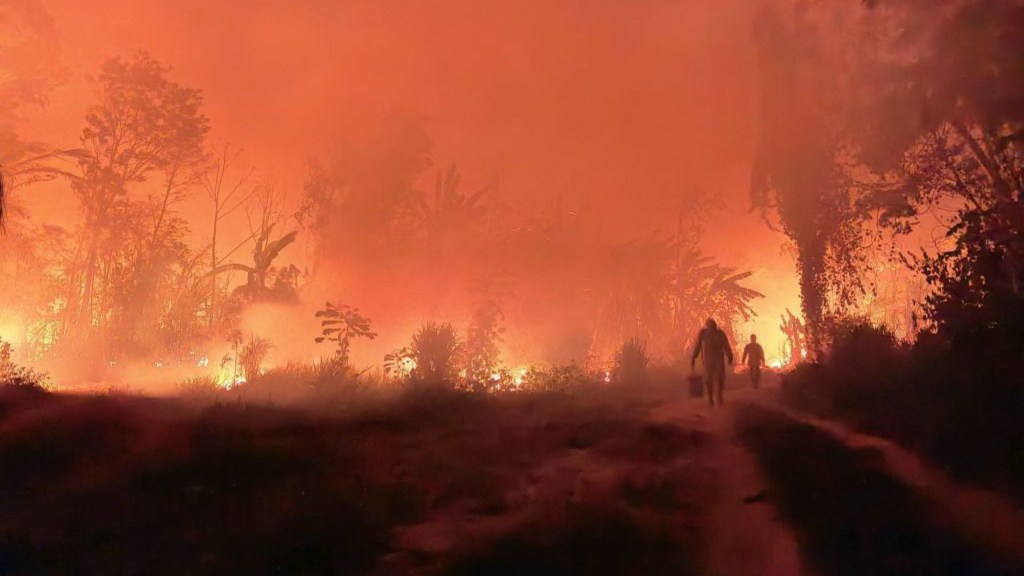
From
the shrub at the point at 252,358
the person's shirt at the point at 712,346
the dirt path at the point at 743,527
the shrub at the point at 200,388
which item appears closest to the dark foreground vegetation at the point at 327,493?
the dirt path at the point at 743,527

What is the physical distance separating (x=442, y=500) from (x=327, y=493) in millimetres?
1401

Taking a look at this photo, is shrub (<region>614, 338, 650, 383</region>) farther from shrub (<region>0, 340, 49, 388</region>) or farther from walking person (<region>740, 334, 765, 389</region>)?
shrub (<region>0, 340, 49, 388</region>)

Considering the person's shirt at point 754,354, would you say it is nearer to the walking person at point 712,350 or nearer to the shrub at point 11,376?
the walking person at point 712,350

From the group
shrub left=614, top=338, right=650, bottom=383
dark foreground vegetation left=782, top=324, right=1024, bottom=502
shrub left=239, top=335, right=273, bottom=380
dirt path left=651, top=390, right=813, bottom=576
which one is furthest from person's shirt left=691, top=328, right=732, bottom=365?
shrub left=239, top=335, right=273, bottom=380

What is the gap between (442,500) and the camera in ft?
24.2

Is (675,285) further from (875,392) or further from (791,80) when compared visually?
(875,392)

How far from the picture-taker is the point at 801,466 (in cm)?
809

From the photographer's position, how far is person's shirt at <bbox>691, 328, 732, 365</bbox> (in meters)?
13.5

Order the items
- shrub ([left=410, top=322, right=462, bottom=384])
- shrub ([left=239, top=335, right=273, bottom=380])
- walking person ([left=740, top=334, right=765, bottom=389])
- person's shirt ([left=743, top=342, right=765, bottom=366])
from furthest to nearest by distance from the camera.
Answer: shrub ([left=239, top=335, right=273, bottom=380])
person's shirt ([left=743, top=342, right=765, bottom=366])
walking person ([left=740, top=334, right=765, bottom=389])
shrub ([left=410, top=322, right=462, bottom=384])

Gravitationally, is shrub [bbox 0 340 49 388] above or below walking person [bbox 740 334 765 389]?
below

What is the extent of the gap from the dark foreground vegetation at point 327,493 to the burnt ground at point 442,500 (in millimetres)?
28

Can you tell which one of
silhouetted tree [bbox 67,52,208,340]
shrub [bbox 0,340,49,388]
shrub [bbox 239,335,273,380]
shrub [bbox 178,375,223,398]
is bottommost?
shrub [bbox 178,375,223,398]

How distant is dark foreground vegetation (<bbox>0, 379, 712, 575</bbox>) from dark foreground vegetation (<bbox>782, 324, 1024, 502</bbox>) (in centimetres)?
305

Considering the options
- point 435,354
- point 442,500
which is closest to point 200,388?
point 435,354
